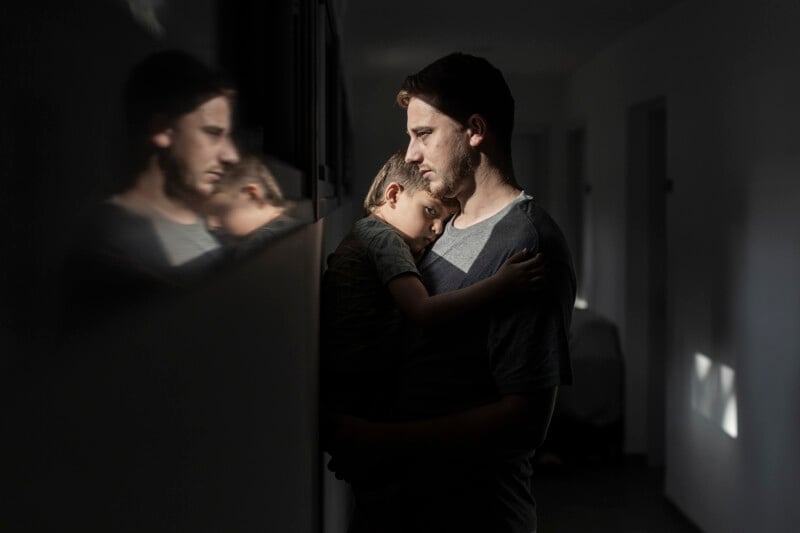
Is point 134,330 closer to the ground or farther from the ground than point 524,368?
farther from the ground

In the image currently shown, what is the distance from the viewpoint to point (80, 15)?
0.17 metres

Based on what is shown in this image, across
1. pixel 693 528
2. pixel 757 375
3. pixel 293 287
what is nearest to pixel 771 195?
pixel 757 375

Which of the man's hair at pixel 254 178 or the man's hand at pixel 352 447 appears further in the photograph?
the man's hand at pixel 352 447

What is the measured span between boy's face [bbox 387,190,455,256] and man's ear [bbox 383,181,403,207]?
2 centimetres

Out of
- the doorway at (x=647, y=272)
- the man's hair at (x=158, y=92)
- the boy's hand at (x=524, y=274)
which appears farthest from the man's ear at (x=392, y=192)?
the doorway at (x=647, y=272)

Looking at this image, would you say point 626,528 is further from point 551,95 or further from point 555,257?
point 551,95

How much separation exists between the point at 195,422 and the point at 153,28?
140 millimetres

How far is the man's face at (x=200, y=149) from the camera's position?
0.86ft

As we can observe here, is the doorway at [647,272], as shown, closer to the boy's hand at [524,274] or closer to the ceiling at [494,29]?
the ceiling at [494,29]

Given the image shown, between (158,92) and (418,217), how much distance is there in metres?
1.18

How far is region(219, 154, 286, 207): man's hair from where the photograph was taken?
0.41 meters

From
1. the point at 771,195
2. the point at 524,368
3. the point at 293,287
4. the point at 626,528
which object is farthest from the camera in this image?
the point at 626,528

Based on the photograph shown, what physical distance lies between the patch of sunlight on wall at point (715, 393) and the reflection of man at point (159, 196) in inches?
140

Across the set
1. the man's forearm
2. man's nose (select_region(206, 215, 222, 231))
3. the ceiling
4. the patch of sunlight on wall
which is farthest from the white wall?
man's nose (select_region(206, 215, 222, 231))
